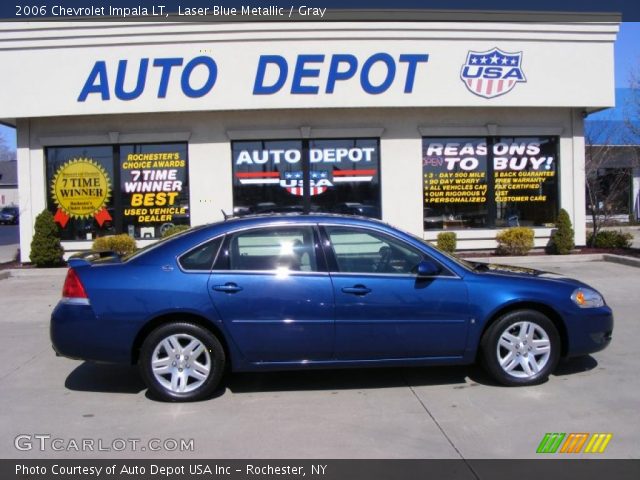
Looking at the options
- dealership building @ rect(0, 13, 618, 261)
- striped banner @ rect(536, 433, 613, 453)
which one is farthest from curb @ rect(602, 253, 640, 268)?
striped banner @ rect(536, 433, 613, 453)

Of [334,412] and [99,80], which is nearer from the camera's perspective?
[334,412]

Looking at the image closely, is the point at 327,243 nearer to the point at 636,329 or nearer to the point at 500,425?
the point at 500,425

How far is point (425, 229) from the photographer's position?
50.3ft

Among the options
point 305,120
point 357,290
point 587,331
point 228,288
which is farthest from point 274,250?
point 305,120

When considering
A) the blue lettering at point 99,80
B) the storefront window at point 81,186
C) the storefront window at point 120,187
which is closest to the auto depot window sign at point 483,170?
the storefront window at point 120,187

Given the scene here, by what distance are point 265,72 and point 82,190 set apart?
17.2 feet

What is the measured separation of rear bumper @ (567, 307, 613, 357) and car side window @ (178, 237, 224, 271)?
324 centimetres

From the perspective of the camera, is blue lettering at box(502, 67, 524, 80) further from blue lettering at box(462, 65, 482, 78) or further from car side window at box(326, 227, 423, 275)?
car side window at box(326, 227, 423, 275)

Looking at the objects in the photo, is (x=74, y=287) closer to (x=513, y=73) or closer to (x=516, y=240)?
(x=516, y=240)

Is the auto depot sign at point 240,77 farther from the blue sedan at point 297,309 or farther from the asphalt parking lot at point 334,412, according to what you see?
the blue sedan at point 297,309

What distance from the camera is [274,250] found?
18.3 ft

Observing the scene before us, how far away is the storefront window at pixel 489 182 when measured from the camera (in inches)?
605

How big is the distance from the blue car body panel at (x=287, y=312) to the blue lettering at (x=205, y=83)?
9.23 metres
